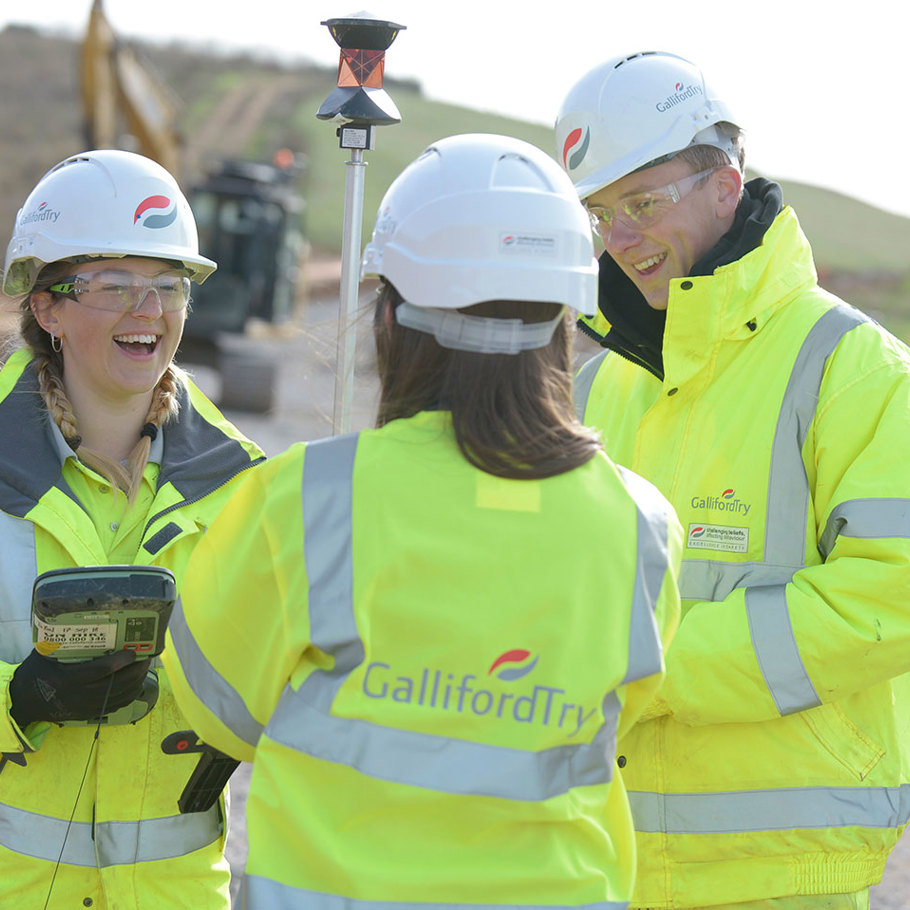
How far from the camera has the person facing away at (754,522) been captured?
2.64 m

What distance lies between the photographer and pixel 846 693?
2678mm

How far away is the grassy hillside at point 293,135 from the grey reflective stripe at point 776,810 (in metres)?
34.6

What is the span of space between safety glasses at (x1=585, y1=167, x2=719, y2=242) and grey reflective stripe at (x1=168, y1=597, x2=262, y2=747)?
60.2 inches

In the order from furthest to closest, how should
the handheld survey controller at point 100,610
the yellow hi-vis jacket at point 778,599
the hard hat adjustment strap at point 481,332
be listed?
the yellow hi-vis jacket at point 778,599, the handheld survey controller at point 100,610, the hard hat adjustment strap at point 481,332

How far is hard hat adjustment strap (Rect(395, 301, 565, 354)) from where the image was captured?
1.97m

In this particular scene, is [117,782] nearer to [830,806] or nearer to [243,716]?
[243,716]

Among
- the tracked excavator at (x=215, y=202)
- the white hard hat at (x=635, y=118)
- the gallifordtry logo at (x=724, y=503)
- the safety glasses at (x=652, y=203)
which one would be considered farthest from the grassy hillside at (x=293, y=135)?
the gallifordtry logo at (x=724, y=503)

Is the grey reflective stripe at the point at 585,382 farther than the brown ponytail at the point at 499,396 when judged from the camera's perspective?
Yes

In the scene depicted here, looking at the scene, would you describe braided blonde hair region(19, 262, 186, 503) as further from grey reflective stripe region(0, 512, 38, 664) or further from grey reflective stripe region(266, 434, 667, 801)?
grey reflective stripe region(266, 434, 667, 801)

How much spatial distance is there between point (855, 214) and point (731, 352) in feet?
174

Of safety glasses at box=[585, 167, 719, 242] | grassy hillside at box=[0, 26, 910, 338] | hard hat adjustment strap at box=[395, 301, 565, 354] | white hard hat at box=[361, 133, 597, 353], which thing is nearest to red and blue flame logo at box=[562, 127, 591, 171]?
safety glasses at box=[585, 167, 719, 242]

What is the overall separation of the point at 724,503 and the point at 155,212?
58.6 inches

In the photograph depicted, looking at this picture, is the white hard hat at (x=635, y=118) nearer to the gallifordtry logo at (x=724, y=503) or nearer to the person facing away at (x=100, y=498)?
the gallifordtry logo at (x=724, y=503)

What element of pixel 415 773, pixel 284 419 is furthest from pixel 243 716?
pixel 284 419
